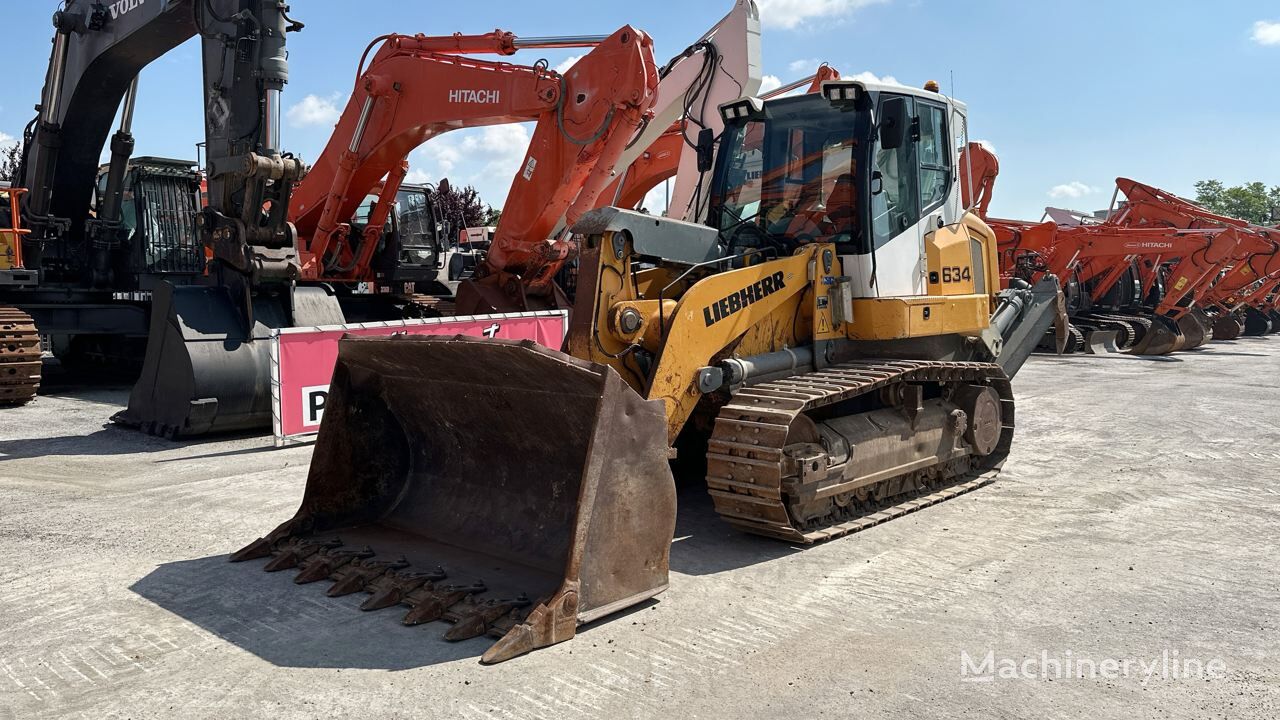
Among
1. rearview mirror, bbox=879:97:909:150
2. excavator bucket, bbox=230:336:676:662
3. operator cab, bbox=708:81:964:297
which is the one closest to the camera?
excavator bucket, bbox=230:336:676:662

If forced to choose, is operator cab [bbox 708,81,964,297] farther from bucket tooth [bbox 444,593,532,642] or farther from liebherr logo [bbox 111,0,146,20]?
liebherr logo [bbox 111,0,146,20]

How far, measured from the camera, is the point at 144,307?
1183 centimetres

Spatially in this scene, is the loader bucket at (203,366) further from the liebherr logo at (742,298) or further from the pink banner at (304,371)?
the liebherr logo at (742,298)

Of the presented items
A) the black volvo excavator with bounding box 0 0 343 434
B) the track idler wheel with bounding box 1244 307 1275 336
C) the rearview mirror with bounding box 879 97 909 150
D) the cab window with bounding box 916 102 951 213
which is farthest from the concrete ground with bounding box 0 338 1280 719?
the track idler wheel with bounding box 1244 307 1275 336

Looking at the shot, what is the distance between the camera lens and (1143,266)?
22875 millimetres

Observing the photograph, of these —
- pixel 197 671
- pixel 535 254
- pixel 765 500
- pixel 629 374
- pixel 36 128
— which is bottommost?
pixel 197 671

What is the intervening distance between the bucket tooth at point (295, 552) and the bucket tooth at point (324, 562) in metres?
0.04

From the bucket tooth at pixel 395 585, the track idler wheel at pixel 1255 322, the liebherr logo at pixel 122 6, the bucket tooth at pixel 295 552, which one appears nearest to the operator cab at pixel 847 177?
the bucket tooth at pixel 395 585

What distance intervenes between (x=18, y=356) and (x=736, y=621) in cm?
932

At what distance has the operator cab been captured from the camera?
21.4 feet

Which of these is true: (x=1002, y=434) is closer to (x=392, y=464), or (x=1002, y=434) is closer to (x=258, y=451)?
(x=392, y=464)

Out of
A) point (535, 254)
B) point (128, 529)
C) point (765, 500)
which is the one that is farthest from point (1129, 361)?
point (128, 529)

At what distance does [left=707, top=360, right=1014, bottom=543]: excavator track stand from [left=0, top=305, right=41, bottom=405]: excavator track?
8.41 m

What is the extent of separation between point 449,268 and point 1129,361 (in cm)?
1229
